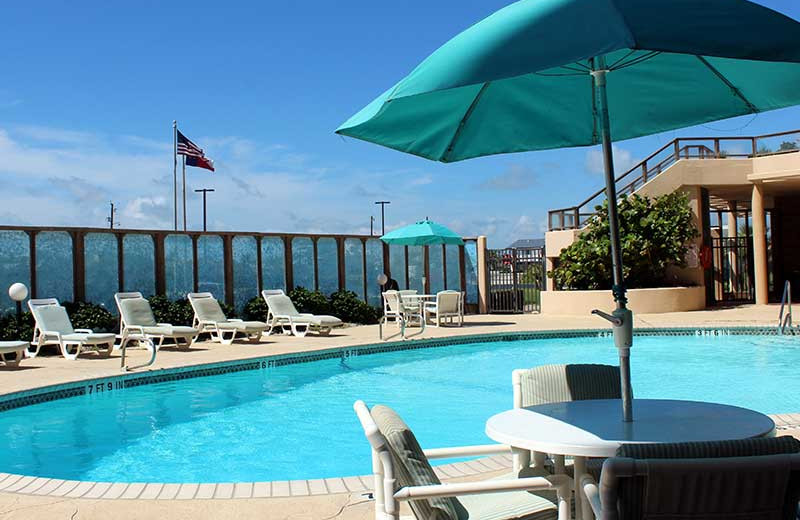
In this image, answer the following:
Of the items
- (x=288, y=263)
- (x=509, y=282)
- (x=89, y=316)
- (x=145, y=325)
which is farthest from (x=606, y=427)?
(x=509, y=282)

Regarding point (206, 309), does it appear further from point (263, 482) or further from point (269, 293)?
point (263, 482)

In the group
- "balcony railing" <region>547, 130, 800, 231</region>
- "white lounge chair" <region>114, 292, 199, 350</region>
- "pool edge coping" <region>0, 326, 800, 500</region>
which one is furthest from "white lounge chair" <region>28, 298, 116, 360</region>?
"balcony railing" <region>547, 130, 800, 231</region>

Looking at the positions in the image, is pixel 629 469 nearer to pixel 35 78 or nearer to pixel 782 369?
pixel 782 369

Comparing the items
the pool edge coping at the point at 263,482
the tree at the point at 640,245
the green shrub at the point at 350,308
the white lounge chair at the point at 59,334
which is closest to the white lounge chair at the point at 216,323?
the white lounge chair at the point at 59,334

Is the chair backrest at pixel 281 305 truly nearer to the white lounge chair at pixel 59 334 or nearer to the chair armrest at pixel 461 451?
the white lounge chair at pixel 59 334

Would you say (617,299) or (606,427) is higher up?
(617,299)

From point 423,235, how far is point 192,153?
953cm

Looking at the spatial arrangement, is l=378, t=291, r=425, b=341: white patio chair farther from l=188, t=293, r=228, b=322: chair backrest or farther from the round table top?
the round table top

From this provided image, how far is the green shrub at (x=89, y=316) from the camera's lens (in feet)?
43.0

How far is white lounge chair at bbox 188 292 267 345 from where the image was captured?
13.3 m

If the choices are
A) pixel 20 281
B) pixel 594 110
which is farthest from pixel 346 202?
pixel 594 110

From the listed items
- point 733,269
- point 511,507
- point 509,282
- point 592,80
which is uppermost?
point 592,80

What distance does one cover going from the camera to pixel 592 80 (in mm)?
4027

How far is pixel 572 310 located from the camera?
18766 mm
